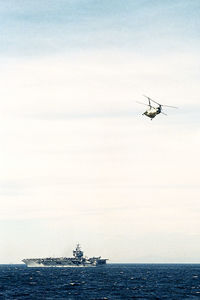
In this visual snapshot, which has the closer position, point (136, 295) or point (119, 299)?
point (119, 299)

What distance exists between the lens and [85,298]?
82188mm

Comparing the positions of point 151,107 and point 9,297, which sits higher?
point 151,107

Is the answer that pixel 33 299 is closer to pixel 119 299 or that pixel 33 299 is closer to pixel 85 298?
pixel 85 298

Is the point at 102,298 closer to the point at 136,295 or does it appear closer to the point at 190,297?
the point at 136,295

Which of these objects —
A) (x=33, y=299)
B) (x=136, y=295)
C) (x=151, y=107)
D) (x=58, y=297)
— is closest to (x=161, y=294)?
(x=136, y=295)

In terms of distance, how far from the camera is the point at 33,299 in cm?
7919

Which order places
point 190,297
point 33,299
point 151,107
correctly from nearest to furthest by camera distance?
point 151,107, point 33,299, point 190,297

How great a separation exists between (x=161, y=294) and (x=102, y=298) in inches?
615

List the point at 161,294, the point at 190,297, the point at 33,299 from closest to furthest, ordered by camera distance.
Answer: the point at 33,299 < the point at 190,297 < the point at 161,294

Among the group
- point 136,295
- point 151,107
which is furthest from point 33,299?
point 151,107

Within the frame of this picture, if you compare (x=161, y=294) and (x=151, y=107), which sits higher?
(x=151, y=107)

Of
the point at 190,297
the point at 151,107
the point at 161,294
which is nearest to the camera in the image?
the point at 151,107

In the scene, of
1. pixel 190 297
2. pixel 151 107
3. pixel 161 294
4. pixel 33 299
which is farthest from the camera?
pixel 161 294

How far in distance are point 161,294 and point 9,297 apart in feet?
101
